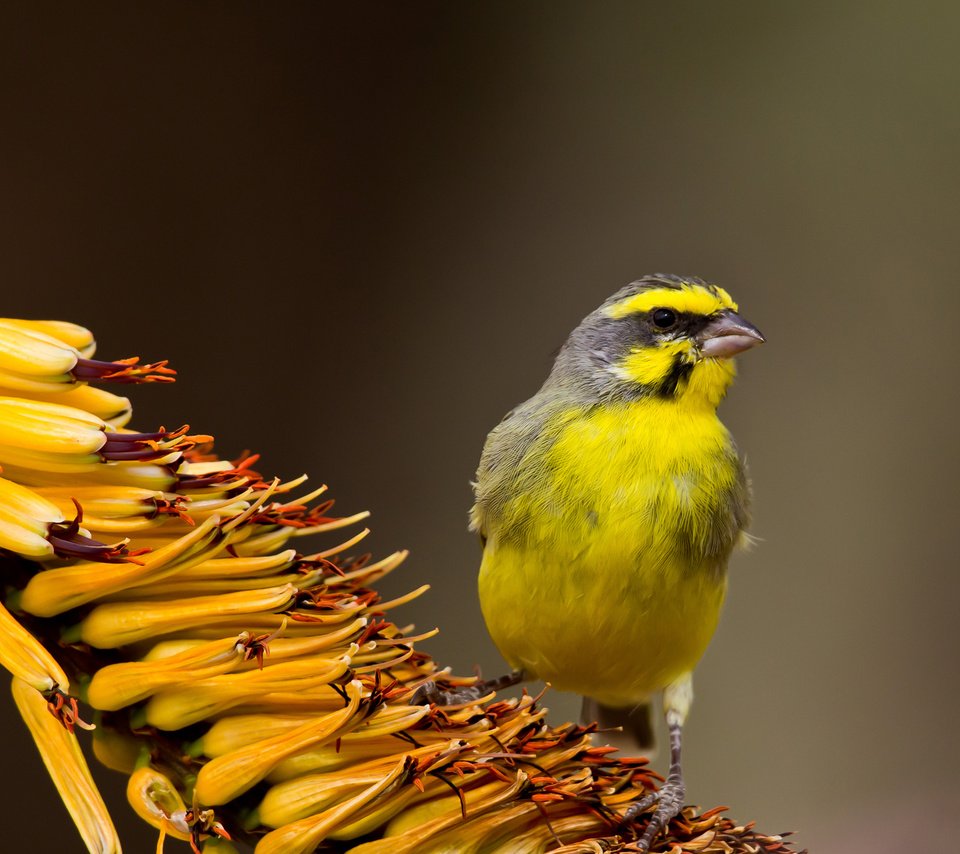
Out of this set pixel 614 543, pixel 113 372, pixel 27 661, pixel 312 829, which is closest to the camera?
pixel 27 661

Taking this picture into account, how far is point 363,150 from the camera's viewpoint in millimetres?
3416

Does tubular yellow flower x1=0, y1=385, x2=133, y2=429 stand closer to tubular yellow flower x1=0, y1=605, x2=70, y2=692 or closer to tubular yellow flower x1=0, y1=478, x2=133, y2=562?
tubular yellow flower x1=0, y1=478, x2=133, y2=562

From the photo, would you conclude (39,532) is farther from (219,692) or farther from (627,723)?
(627,723)

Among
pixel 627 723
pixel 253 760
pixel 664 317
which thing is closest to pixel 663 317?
pixel 664 317

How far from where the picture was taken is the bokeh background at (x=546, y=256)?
3.04 meters

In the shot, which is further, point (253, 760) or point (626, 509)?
point (626, 509)

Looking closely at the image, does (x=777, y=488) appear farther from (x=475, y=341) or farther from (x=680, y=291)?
(x=680, y=291)

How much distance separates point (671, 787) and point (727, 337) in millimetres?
959

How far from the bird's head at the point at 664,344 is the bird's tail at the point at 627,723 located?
0.81m

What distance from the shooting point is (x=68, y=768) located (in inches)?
48.8

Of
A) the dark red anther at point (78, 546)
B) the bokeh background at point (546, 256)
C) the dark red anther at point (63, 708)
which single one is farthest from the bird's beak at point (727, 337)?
the dark red anther at point (63, 708)

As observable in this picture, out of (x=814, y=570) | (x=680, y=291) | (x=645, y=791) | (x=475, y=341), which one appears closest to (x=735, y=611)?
(x=814, y=570)

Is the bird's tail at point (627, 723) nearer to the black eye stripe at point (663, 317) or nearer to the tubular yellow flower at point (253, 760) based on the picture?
the black eye stripe at point (663, 317)

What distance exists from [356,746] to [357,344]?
6.92 feet
